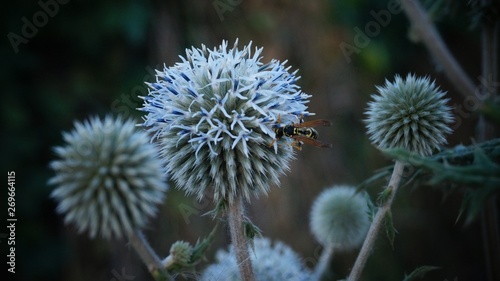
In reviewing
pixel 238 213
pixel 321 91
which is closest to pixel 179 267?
pixel 238 213

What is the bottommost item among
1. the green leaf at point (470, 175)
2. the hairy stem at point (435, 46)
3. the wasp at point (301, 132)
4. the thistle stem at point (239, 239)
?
the green leaf at point (470, 175)

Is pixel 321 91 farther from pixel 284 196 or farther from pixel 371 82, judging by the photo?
pixel 284 196

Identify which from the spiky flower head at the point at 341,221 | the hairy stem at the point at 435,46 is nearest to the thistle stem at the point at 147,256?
the spiky flower head at the point at 341,221

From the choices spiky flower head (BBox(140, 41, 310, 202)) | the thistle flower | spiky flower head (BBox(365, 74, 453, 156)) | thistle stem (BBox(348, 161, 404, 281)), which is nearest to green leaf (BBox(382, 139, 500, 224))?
thistle stem (BBox(348, 161, 404, 281))

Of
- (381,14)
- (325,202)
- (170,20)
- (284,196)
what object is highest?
(170,20)

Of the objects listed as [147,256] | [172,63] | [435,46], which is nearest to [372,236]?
[147,256]

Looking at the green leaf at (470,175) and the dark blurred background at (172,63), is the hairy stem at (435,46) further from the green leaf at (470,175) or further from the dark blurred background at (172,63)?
the dark blurred background at (172,63)
